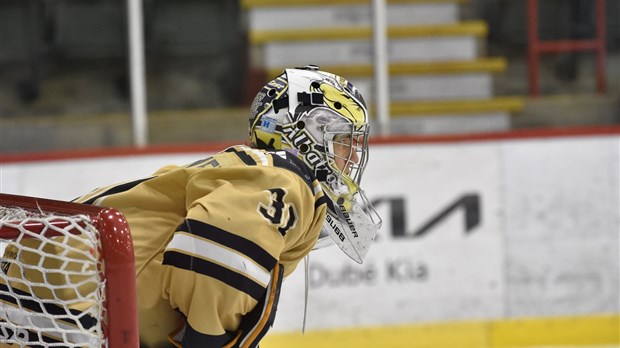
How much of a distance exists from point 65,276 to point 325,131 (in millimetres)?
493

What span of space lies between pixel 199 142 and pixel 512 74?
5.51 feet

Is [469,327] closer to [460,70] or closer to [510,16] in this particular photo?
[460,70]

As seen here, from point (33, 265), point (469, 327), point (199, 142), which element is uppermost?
point (33, 265)

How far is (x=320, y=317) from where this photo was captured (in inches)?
158

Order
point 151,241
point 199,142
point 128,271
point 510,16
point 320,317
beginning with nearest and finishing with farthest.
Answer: point 128,271
point 151,241
point 320,317
point 199,142
point 510,16

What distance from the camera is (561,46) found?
5289mm

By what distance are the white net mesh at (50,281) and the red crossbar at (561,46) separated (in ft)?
12.6

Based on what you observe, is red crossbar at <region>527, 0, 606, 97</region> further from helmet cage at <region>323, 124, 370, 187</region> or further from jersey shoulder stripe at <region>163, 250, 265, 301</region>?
jersey shoulder stripe at <region>163, 250, 265, 301</region>

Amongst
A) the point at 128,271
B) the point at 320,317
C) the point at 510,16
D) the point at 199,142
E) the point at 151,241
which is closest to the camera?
the point at 128,271

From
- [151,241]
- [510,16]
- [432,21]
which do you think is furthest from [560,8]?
[151,241]

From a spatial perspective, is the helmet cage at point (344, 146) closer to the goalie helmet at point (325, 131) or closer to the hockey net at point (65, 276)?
the goalie helmet at point (325, 131)

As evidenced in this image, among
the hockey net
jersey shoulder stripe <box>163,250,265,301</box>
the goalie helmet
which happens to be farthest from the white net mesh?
the goalie helmet

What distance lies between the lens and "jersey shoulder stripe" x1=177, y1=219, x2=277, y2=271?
58.0 inches

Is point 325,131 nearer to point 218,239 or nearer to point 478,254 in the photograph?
point 218,239
